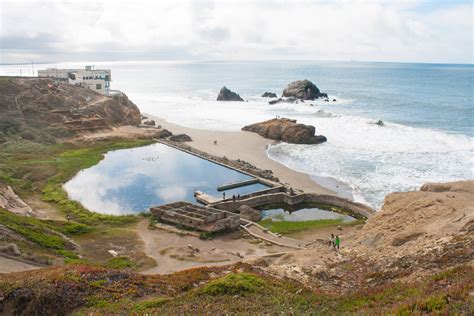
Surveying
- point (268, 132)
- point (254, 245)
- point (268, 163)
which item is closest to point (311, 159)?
point (268, 163)

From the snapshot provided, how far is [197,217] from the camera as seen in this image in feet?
104

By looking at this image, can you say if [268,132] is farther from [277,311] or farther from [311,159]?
[277,311]

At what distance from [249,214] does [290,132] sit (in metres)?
30.8

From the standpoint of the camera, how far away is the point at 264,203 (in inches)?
1487

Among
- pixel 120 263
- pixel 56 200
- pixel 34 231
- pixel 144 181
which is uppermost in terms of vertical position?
pixel 34 231

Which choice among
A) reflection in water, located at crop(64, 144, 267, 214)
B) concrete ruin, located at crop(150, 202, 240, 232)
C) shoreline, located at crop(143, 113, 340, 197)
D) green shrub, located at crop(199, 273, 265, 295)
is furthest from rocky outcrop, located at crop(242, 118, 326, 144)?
green shrub, located at crop(199, 273, 265, 295)

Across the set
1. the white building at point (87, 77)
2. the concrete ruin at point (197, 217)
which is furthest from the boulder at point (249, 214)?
the white building at point (87, 77)

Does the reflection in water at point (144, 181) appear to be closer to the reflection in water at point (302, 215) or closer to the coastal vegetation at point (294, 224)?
the reflection in water at point (302, 215)

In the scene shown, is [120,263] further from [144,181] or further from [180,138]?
[180,138]

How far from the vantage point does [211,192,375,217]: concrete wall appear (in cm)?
3557

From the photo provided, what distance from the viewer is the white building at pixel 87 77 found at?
84.4 m

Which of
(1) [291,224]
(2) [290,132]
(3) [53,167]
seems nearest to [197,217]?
(1) [291,224]

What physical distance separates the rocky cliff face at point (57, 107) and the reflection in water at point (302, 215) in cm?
3735

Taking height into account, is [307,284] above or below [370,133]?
below
